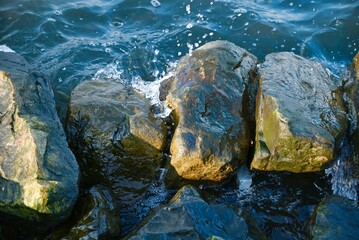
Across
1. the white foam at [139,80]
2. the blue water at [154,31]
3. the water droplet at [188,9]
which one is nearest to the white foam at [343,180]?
the white foam at [139,80]

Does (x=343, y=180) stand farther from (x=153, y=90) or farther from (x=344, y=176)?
(x=153, y=90)

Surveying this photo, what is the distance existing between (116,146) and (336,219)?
2584 millimetres

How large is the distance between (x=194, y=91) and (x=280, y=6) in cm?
470

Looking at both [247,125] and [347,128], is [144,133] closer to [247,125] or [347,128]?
[247,125]

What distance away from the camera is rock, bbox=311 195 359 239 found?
3961 millimetres

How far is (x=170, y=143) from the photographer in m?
5.02

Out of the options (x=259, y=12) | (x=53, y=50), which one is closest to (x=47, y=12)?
(x=53, y=50)

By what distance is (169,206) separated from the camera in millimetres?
3984

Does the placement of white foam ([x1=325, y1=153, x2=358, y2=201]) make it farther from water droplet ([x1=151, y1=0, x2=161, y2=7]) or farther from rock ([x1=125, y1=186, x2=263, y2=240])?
water droplet ([x1=151, y1=0, x2=161, y2=7])

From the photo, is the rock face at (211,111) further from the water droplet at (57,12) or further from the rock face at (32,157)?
the water droplet at (57,12)

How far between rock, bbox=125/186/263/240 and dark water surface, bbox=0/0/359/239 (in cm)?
274

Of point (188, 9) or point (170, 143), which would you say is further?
point (188, 9)

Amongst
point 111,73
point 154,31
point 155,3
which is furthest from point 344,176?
point 155,3

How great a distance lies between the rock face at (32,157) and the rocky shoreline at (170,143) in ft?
0.04
